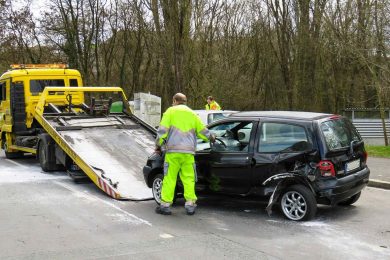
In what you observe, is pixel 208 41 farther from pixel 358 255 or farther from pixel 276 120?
pixel 358 255

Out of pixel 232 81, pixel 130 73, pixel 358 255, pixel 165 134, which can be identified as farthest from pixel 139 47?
pixel 358 255

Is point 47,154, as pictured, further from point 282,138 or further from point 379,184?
point 379,184

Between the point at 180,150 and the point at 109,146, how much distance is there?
3683 millimetres

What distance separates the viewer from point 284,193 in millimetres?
7238

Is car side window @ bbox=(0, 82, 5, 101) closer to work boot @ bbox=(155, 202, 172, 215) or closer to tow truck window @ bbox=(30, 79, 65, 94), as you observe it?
tow truck window @ bbox=(30, 79, 65, 94)

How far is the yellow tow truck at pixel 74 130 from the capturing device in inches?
376

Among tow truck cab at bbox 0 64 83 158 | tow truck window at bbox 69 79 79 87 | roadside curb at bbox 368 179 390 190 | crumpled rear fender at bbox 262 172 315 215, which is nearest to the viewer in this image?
crumpled rear fender at bbox 262 172 315 215

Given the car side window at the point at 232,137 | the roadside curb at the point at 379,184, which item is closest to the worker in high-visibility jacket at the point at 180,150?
the car side window at the point at 232,137

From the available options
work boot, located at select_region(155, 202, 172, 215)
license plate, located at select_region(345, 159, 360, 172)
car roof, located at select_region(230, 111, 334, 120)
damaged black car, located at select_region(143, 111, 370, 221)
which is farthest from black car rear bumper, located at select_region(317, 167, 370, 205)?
work boot, located at select_region(155, 202, 172, 215)

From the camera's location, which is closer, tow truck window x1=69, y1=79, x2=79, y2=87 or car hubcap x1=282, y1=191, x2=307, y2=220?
car hubcap x1=282, y1=191, x2=307, y2=220

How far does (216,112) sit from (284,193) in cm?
689

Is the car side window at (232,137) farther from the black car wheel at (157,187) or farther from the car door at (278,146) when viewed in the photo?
the black car wheel at (157,187)

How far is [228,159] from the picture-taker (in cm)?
764

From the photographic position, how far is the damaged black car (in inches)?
272
